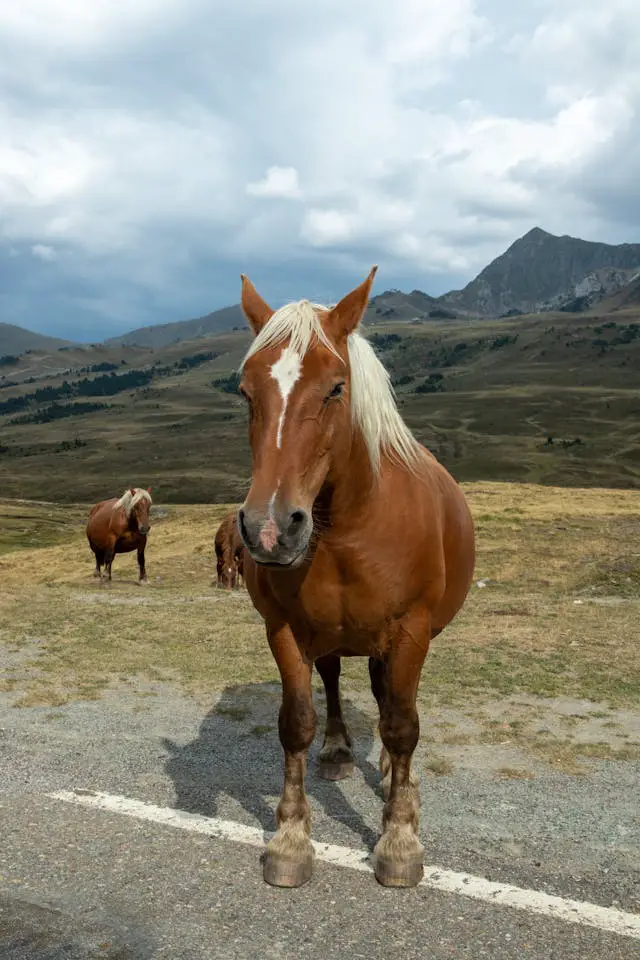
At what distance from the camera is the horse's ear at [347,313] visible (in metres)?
4.73

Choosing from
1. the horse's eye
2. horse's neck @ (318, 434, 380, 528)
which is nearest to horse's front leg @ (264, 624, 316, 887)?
horse's neck @ (318, 434, 380, 528)

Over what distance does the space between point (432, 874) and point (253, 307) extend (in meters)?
4.33

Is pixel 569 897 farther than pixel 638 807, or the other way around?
pixel 638 807

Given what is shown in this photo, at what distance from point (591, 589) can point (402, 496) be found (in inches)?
625

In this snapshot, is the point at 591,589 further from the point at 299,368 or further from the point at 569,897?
the point at 299,368

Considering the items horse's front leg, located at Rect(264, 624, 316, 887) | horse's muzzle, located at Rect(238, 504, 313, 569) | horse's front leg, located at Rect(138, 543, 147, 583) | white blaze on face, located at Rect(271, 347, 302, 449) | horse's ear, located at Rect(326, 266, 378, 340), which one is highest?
horse's ear, located at Rect(326, 266, 378, 340)

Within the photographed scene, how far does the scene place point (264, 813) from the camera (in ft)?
20.3

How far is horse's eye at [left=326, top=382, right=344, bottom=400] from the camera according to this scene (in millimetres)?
4512

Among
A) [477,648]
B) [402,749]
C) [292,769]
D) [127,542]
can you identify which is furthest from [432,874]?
[127,542]

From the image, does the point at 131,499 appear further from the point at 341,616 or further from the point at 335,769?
the point at 341,616

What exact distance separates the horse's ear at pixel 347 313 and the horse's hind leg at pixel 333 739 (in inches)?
142

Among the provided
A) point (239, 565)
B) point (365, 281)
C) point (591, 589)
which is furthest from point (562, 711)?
point (239, 565)

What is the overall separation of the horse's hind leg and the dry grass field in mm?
946

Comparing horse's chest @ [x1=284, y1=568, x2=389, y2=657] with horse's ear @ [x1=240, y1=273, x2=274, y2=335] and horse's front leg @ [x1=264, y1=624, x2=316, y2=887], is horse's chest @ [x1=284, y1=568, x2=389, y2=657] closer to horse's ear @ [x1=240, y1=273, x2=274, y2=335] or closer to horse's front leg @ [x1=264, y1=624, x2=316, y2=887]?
horse's front leg @ [x1=264, y1=624, x2=316, y2=887]
